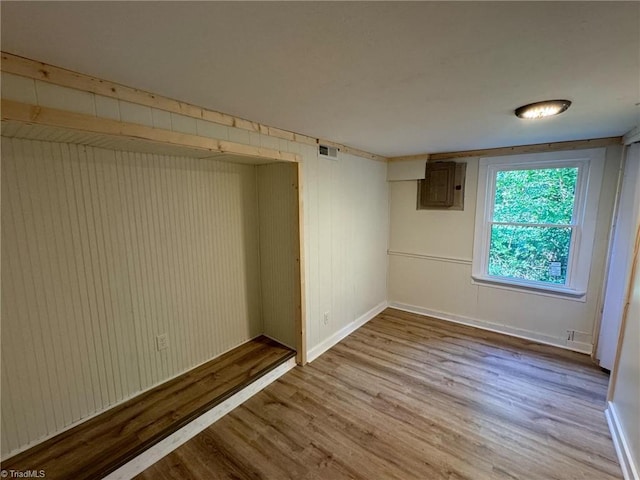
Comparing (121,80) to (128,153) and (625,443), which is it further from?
(625,443)

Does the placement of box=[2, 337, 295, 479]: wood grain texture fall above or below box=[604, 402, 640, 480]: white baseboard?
above

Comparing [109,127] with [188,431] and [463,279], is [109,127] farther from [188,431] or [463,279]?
[463,279]

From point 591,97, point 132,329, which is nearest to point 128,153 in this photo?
point 132,329

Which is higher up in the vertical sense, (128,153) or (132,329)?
(128,153)

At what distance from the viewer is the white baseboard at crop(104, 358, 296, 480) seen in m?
1.72

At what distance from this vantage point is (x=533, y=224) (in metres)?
3.26

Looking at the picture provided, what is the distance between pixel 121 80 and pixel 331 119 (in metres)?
1.31

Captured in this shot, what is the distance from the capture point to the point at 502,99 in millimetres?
1705

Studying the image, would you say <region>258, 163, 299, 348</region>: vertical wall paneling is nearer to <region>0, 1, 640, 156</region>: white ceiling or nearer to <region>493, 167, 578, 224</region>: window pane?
<region>0, 1, 640, 156</region>: white ceiling

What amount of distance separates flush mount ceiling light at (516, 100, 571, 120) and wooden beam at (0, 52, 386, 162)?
1826 millimetres

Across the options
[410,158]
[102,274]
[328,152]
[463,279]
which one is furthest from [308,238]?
[463,279]

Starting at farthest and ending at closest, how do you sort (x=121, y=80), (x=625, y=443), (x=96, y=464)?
(x=625, y=443) → (x=96, y=464) → (x=121, y=80)

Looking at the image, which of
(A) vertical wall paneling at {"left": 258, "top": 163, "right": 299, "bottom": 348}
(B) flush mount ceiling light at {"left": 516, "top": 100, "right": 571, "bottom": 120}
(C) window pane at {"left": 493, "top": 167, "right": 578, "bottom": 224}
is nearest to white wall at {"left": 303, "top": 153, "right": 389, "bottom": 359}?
(A) vertical wall paneling at {"left": 258, "top": 163, "right": 299, "bottom": 348}

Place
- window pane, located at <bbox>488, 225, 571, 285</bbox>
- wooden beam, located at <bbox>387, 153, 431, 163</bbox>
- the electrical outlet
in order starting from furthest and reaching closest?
wooden beam, located at <bbox>387, 153, 431, 163</bbox>
window pane, located at <bbox>488, 225, 571, 285</bbox>
the electrical outlet
